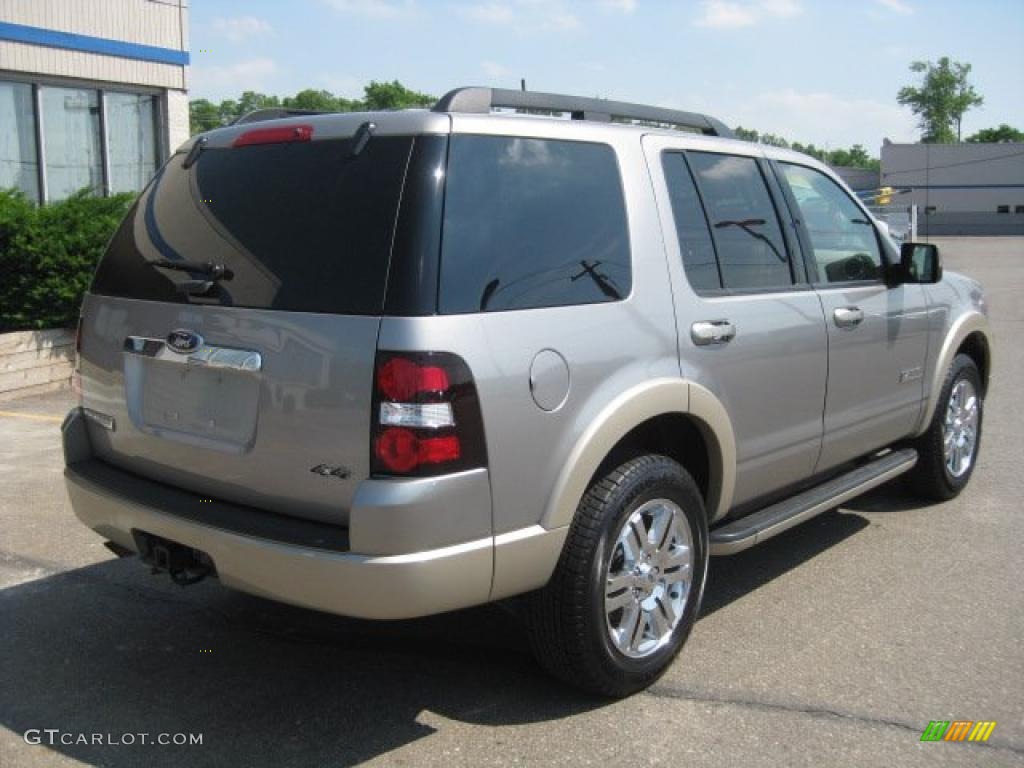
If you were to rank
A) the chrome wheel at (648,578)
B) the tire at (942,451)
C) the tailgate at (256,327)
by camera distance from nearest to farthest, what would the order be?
the tailgate at (256,327), the chrome wheel at (648,578), the tire at (942,451)

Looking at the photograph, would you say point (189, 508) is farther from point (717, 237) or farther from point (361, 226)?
point (717, 237)

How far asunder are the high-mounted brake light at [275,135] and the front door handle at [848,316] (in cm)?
245

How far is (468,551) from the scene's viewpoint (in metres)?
2.96

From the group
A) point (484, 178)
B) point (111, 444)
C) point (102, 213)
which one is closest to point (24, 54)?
point (102, 213)

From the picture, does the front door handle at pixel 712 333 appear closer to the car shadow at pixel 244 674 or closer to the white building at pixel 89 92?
the car shadow at pixel 244 674

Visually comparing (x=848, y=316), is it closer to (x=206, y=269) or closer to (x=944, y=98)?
(x=206, y=269)

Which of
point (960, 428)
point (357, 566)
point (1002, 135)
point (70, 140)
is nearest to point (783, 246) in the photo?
point (960, 428)

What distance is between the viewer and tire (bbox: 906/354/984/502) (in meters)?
5.62

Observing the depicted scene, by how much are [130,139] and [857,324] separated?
1228 cm

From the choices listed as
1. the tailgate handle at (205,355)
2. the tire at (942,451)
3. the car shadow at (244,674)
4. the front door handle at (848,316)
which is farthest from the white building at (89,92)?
the front door handle at (848,316)

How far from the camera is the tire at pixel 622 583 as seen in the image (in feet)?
10.8

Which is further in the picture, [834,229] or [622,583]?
[834,229]

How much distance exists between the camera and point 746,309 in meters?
4.02

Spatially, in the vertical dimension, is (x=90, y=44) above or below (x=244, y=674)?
above
